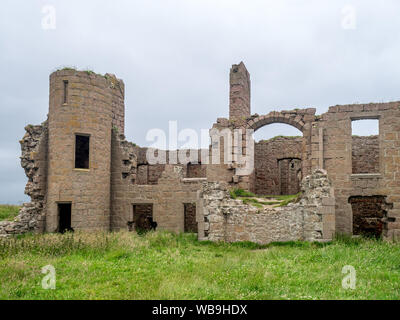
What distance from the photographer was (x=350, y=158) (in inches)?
570

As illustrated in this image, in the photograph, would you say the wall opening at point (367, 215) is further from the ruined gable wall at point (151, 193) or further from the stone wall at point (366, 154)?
the ruined gable wall at point (151, 193)

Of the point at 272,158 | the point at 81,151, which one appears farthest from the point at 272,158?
the point at 81,151

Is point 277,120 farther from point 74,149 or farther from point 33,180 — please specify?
point 33,180

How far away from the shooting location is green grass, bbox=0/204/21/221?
50.3 ft

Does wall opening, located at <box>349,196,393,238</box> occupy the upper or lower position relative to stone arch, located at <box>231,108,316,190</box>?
lower

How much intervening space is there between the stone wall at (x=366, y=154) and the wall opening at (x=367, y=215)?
5.66ft

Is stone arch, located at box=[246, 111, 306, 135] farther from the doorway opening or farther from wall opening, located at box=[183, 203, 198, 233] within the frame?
the doorway opening

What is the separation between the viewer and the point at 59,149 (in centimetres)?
1480

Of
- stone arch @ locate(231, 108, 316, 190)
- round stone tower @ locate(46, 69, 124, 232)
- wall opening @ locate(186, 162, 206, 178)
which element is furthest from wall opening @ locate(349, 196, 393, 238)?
round stone tower @ locate(46, 69, 124, 232)

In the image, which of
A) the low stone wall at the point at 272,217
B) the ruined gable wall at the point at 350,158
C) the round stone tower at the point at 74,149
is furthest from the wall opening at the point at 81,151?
the ruined gable wall at the point at 350,158

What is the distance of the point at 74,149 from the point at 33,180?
231cm

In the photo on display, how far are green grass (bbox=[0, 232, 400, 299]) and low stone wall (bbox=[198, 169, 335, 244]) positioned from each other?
0.48 m

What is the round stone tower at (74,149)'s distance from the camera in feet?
48.0

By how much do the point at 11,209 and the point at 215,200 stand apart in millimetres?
10724
